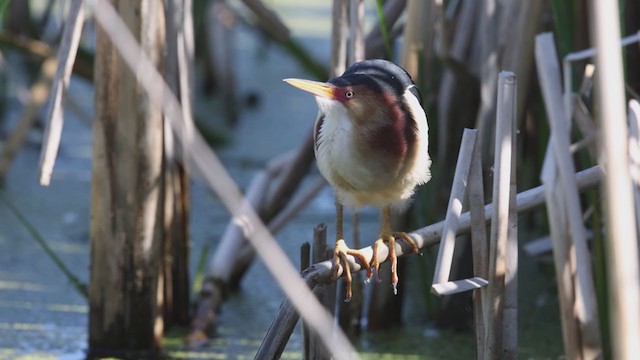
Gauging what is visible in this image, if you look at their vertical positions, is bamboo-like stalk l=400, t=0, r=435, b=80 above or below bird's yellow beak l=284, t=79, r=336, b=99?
above

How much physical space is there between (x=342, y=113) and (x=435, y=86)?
756mm

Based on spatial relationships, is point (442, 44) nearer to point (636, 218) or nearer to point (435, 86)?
point (435, 86)

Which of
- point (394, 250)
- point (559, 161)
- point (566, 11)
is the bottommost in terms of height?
point (394, 250)

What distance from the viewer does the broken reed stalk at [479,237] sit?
145 cm

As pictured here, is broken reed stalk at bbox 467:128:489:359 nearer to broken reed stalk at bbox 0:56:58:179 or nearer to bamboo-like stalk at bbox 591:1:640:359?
bamboo-like stalk at bbox 591:1:640:359

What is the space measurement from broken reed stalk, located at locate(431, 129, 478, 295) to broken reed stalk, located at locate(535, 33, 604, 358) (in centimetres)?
13

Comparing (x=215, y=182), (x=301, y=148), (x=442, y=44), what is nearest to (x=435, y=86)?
(x=442, y=44)

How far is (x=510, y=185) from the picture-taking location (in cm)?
146

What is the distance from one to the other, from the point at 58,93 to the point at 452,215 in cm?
58

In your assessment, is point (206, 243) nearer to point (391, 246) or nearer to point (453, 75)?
point (453, 75)

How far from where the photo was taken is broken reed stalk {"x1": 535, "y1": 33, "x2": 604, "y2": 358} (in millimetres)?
1223

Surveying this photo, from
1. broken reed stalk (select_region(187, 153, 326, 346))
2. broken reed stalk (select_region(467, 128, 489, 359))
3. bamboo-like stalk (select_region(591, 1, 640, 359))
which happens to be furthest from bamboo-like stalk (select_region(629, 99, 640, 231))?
broken reed stalk (select_region(187, 153, 326, 346))

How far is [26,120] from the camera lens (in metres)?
2.65

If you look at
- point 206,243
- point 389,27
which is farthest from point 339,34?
point 206,243
